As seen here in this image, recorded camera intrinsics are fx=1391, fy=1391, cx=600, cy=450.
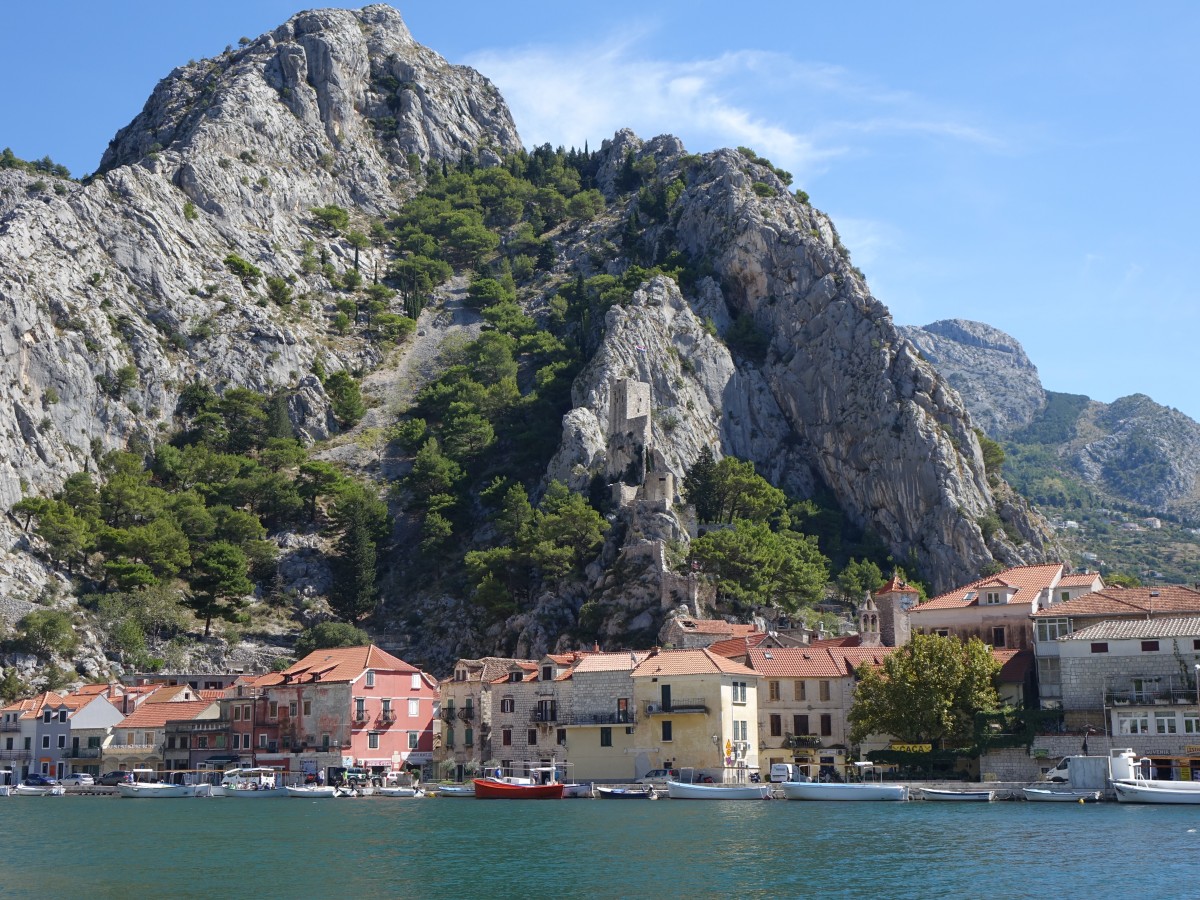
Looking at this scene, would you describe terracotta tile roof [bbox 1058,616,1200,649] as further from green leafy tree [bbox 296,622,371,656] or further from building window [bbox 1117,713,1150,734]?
green leafy tree [bbox 296,622,371,656]

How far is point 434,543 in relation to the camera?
450 ft

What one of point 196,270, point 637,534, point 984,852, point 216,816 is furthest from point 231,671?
point 984,852

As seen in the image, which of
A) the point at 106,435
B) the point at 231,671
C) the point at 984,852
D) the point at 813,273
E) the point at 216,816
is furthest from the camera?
the point at 813,273

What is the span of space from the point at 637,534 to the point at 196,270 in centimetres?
7815

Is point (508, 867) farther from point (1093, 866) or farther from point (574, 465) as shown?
point (574, 465)

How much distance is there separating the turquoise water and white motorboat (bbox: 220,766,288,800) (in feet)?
51.7

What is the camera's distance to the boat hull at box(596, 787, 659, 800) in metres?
81.0

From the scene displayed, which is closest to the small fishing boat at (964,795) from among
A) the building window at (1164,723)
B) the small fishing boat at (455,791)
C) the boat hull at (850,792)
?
the boat hull at (850,792)

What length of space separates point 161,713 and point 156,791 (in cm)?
1228

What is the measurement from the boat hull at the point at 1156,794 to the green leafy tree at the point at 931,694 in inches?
377

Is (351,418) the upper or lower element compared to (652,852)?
upper

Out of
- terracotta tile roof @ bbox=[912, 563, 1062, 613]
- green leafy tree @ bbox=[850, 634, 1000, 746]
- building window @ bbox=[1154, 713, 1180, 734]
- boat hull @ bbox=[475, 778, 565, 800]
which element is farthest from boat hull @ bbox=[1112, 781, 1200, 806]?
boat hull @ bbox=[475, 778, 565, 800]

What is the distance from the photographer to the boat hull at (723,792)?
78.6 metres

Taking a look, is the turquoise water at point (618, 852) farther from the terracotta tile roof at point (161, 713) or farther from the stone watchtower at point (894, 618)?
the terracotta tile roof at point (161, 713)
